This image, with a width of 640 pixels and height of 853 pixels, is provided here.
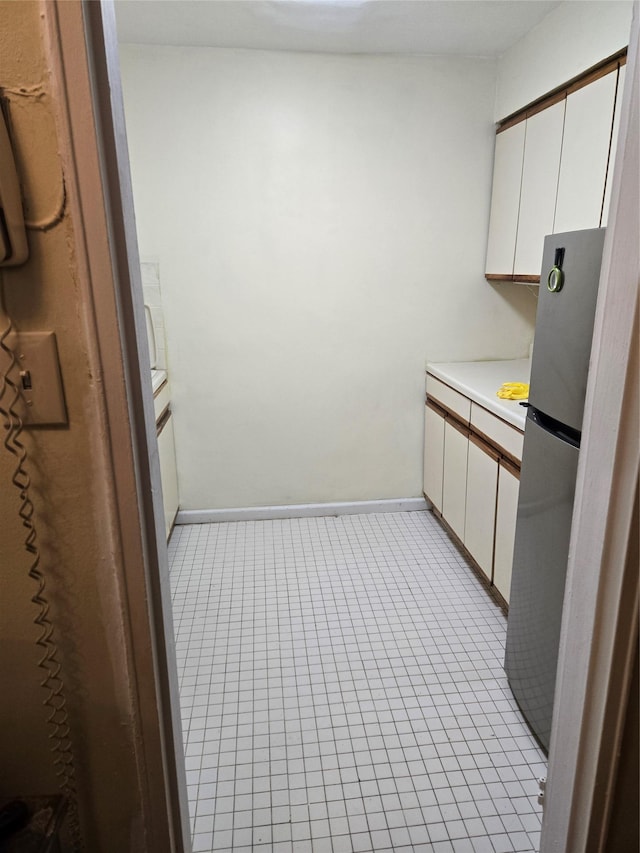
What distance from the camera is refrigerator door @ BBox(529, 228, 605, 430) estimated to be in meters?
1.35

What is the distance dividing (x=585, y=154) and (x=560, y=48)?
1.62 ft

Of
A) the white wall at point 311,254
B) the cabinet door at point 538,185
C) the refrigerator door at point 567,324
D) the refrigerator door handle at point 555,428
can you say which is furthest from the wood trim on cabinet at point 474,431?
the cabinet door at point 538,185

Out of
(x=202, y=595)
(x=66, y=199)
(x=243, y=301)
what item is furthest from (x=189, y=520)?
(x=66, y=199)

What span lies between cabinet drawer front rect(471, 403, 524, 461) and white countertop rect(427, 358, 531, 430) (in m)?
0.03

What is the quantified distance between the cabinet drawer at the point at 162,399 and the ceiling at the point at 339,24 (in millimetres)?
1581

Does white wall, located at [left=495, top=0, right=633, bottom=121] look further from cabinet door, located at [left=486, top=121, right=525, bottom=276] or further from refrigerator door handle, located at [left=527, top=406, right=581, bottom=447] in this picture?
refrigerator door handle, located at [left=527, top=406, right=581, bottom=447]

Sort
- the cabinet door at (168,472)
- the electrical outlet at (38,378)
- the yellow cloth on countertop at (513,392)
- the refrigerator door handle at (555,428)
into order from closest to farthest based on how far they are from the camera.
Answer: the electrical outlet at (38,378)
the refrigerator door handle at (555,428)
the yellow cloth on countertop at (513,392)
the cabinet door at (168,472)

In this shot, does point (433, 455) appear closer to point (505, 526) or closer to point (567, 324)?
point (505, 526)

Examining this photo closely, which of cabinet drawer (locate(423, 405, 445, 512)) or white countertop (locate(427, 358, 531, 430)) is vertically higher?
white countertop (locate(427, 358, 531, 430))

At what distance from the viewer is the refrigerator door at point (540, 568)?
4.92 ft

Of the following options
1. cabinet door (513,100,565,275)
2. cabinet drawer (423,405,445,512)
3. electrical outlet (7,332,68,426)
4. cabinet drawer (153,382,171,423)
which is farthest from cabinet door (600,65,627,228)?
cabinet drawer (153,382,171,423)

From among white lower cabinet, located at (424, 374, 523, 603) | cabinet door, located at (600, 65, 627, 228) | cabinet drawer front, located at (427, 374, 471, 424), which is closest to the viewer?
cabinet door, located at (600, 65, 627, 228)

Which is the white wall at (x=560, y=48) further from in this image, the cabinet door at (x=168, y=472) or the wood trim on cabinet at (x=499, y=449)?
the cabinet door at (x=168, y=472)

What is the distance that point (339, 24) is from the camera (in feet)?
7.70
